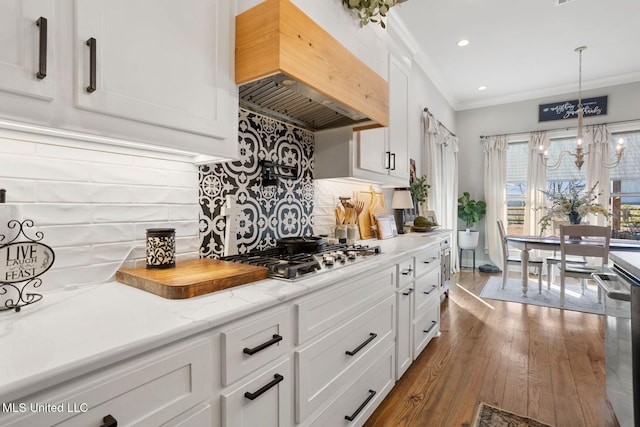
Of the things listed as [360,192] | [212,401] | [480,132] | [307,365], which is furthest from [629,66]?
[212,401]

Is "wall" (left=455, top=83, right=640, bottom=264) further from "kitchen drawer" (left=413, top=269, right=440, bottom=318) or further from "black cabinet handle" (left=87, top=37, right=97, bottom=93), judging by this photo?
"black cabinet handle" (left=87, top=37, right=97, bottom=93)

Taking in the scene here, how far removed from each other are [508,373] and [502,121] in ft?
16.4

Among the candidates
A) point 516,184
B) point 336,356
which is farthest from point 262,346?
point 516,184

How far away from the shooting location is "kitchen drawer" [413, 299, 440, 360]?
A: 226 cm

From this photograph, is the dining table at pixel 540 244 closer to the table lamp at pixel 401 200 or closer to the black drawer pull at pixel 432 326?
the table lamp at pixel 401 200

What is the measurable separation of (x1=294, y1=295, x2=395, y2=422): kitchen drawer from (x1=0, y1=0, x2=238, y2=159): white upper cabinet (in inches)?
34.0

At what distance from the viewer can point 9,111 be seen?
2.42 ft

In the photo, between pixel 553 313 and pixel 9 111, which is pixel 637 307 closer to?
pixel 9 111

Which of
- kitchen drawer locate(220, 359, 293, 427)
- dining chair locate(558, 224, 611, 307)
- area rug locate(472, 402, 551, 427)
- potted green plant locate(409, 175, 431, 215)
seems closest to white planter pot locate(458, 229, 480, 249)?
dining chair locate(558, 224, 611, 307)

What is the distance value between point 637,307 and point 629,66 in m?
5.10

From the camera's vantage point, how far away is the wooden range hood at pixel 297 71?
1214mm

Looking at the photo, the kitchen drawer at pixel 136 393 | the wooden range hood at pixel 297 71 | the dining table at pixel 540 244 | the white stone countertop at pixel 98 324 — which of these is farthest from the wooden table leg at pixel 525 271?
the kitchen drawer at pixel 136 393

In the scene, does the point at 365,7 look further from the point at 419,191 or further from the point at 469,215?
the point at 469,215

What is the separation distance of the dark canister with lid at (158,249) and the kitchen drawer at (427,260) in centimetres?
165
